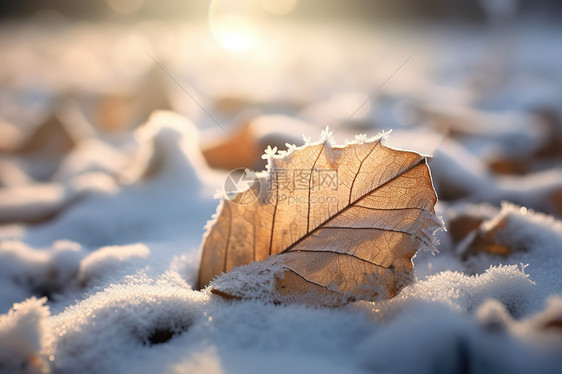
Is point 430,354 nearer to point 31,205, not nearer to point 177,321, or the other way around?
point 177,321

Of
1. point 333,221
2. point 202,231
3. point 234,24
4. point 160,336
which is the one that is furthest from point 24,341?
point 234,24

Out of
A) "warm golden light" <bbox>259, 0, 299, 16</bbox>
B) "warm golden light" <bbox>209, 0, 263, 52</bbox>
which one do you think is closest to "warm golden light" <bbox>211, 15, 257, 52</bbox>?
"warm golden light" <bbox>209, 0, 263, 52</bbox>

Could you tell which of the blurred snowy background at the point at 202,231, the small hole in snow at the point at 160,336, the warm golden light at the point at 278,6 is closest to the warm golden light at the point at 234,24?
the warm golden light at the point at 278,6

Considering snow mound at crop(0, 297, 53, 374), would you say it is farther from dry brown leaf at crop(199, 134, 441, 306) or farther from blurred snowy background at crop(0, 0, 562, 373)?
dry brown leaf at crop(199, 134, 441, 306)

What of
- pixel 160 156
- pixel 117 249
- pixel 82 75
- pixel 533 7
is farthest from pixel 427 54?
pixel 117 249

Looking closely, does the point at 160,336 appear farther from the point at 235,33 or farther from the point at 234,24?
the point at 234,24

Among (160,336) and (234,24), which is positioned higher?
(234,24)

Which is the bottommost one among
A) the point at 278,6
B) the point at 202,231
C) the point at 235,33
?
the point at 202,231

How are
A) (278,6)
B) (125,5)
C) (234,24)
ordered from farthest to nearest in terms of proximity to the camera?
(278,6) → (125,5) → (234,24)
